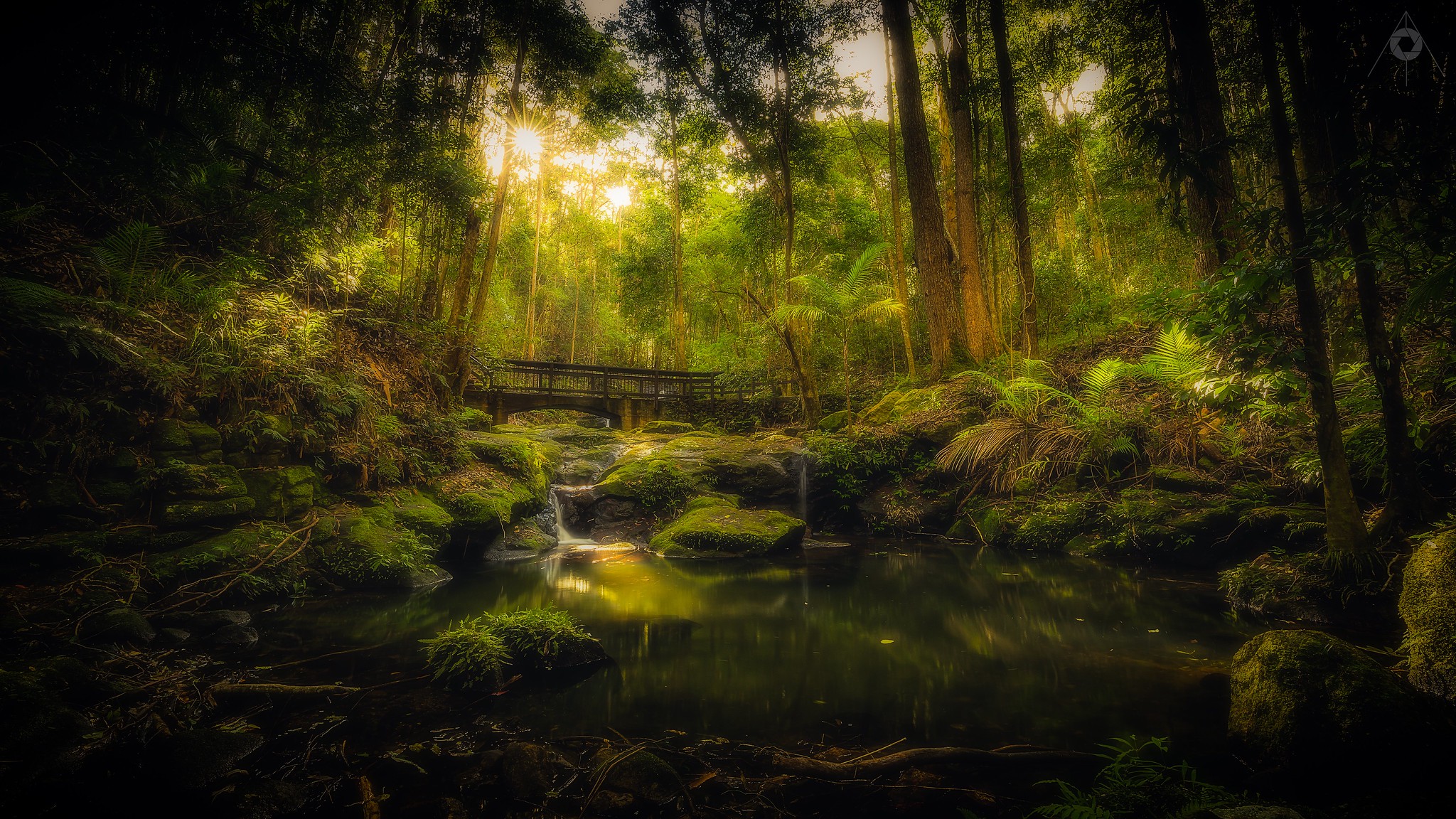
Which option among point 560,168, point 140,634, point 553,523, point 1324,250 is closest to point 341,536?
point 140,634

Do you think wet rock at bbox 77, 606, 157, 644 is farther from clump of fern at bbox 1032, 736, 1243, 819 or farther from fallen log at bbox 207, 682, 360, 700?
clump of fern at bbox 1032, 736, 1243, 819

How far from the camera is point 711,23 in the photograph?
1388cm

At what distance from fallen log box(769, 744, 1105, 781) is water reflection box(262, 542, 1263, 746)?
171mm

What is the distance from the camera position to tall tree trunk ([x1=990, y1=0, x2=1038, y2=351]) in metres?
8.52

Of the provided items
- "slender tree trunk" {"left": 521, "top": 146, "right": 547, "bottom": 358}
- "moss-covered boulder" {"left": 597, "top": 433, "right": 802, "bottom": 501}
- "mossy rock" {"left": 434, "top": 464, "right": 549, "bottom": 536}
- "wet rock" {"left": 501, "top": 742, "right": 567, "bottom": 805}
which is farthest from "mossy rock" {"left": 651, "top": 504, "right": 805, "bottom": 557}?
"slender tree trunk" {"left": 521, "top": 146, "right": 547, "bottom": 358}

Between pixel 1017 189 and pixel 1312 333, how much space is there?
5840 mm

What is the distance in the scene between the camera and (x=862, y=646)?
14.2 ft

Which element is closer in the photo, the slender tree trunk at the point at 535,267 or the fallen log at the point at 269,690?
the fallen log at the point at 269,690

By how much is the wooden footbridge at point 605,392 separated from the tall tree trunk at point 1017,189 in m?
8.74

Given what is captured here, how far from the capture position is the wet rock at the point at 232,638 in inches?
155

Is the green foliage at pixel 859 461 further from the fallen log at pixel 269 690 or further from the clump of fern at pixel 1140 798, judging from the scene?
the fallen log at pixel 269 690

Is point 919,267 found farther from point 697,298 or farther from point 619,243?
point 619,243

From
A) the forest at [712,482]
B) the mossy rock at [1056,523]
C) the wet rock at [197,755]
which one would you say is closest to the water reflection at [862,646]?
the forest at [712,482]

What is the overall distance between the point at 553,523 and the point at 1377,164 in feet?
35.6
